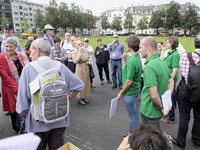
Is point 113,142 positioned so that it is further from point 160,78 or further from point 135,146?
point 135,146

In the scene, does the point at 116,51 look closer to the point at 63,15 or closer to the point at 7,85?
the point at 7,85

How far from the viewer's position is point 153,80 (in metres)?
2.16

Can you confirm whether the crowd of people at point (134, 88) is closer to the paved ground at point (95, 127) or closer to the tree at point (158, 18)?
the paved ground at point (95, 127)

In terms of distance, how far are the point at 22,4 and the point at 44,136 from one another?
100m

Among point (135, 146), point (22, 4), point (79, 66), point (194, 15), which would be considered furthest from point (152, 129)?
point (22, 4)

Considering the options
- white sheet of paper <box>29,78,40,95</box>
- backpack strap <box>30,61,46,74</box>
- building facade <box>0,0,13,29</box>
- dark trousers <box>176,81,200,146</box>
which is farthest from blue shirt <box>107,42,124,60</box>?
building facade <box>0,0,13,29</box>

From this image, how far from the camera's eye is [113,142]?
3205 millimetres

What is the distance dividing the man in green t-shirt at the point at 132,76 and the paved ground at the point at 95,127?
66 centimetres

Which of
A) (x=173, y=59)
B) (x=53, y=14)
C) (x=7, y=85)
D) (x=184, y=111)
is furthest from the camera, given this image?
(x=53, y=14)

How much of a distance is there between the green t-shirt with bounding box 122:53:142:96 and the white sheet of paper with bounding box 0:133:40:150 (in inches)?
87.4

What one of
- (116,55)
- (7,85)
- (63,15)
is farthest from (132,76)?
(63,15)

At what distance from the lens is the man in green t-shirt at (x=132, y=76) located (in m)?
2.77

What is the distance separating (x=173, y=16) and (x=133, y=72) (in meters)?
76.6

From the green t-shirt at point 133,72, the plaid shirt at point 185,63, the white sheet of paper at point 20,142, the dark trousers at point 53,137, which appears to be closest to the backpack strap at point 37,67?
the dark trousers at point 53,137
